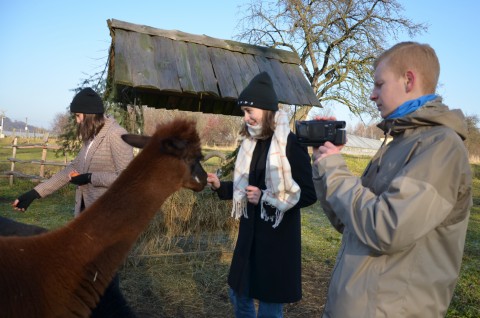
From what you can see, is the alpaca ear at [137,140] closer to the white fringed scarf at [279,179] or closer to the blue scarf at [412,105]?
the white fringed scarf at [279,179]

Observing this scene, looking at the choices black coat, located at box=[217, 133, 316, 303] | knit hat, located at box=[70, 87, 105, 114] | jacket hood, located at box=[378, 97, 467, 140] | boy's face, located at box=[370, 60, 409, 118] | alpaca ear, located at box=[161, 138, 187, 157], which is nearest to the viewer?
jacket hood, located at box=[378, 97, 467, 140]

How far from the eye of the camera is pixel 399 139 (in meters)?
1.81

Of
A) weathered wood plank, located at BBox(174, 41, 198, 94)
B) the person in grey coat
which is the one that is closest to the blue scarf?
the person in grey coat

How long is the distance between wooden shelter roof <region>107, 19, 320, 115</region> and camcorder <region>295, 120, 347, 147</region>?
13.3ft

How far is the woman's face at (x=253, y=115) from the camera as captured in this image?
3.06m

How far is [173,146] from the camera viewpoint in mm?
2779

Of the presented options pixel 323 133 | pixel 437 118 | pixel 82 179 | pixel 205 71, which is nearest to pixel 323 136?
pixel 323 133

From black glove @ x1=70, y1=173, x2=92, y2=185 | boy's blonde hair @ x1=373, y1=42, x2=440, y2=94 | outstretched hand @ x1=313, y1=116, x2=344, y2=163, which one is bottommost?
black glove @ x1=70, y1=173, x2=92, y2=185

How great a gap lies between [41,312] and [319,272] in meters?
5.24

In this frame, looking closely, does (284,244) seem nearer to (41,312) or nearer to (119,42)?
(41,312)

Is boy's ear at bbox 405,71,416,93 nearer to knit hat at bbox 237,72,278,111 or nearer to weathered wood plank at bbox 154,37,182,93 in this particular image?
knit hat at bbox 237,72,278,111

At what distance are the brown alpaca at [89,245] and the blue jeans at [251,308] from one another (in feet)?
3.44

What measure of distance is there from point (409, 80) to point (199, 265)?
5555 mm

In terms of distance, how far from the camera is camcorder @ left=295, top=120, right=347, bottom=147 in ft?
6.48
